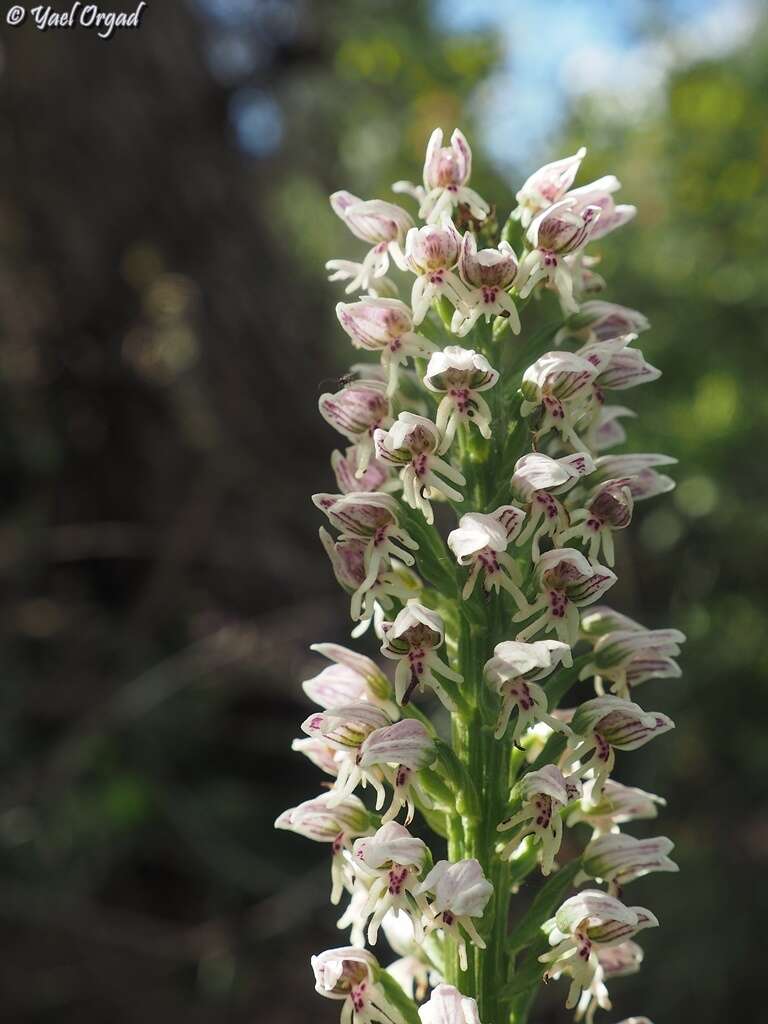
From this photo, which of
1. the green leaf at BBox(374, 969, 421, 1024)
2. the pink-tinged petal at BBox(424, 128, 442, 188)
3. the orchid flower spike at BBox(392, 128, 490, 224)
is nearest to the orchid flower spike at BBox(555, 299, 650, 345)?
the orchid flower spike at BBox(392, 128, 490, 224)

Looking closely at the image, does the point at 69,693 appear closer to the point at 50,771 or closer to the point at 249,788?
the point at 50,771

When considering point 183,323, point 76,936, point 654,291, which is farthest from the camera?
point 183,323

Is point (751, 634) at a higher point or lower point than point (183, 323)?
lower

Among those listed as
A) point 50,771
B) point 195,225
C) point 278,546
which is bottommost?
point 50,771

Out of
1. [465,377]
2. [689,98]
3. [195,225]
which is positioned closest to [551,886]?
[465,377]

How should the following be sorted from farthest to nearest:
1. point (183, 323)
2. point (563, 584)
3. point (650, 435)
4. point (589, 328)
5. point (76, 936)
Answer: point (183, 323)
point (76, 936)
point (650, 435)
point (589, 328)
point (563, 584)

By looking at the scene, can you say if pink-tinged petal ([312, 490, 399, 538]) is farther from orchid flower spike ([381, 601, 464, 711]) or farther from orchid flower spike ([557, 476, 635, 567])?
orchid flower spike ([557, 476, 635, 567])
